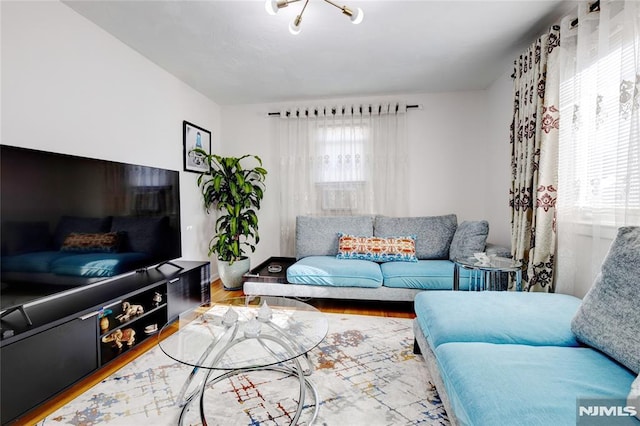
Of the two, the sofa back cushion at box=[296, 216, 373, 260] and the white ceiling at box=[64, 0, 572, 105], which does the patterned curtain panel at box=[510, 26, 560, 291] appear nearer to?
the white ceiling at box=[64, 0, 572, 105]

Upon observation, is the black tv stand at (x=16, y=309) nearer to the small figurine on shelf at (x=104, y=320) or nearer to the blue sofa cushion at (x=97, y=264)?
the blue sofa cushion at (x=97, y=264)

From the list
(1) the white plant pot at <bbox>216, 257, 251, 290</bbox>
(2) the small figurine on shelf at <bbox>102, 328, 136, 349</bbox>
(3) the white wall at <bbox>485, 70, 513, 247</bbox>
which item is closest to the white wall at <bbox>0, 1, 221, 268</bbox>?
(1) the white plant pot at <bbox>216, 257, 251, 290</bbox>

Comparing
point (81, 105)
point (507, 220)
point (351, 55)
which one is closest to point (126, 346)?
point (81, 105)

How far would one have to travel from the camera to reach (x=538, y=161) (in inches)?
88.0

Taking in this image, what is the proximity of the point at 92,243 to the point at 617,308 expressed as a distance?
280 cm

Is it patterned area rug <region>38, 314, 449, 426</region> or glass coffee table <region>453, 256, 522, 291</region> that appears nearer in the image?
patterned area rug <region>38, 314, 449, 426</region>

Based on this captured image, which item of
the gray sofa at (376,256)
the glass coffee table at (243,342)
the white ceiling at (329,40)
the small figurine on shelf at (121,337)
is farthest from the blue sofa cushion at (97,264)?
the white ceiling at (329,40)

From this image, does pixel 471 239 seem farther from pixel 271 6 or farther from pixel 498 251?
pixel 271 6

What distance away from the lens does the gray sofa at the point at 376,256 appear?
9.12ft

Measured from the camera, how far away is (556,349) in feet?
4.07

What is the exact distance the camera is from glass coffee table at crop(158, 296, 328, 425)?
1.38m

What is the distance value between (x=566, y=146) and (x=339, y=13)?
71.6 inches

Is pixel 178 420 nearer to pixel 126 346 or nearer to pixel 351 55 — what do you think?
pixel 126 346

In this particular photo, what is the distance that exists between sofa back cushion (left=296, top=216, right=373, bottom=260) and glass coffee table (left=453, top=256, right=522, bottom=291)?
1200 millimetres
